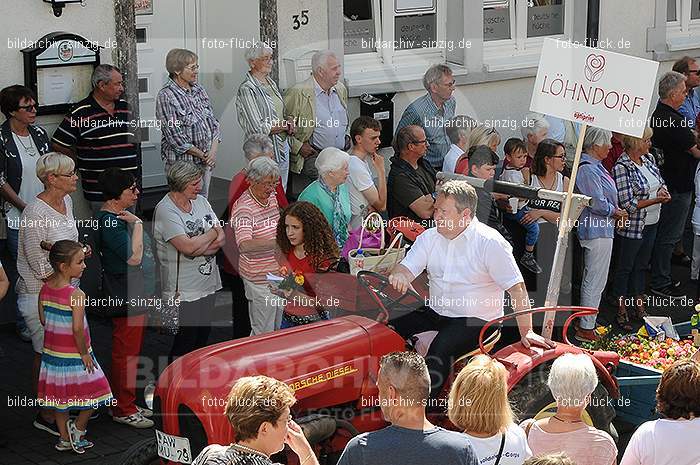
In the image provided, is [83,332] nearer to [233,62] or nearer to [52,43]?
[52,43]

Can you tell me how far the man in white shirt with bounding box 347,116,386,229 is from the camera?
32.4 feet

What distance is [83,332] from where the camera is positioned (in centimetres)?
796

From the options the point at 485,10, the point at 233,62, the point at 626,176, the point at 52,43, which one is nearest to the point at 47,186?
the point at 52,43

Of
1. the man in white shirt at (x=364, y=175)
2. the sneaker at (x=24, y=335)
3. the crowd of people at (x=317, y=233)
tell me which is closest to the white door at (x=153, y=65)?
the crowd of people at (x=317, y=233)

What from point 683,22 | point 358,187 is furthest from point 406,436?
point 683,22

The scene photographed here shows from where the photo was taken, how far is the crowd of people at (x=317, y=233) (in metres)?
5.77

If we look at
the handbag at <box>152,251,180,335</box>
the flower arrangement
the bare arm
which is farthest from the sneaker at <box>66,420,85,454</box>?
the flower arrangement

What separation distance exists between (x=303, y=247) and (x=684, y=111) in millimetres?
6001

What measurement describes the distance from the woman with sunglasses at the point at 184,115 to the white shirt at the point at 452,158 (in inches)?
78.2

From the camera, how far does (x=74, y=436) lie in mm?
7996

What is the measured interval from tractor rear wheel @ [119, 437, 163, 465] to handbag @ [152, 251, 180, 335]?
1.96 m

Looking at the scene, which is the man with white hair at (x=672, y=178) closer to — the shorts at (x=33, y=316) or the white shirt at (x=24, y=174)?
the white shirt at (x=24, y=174)

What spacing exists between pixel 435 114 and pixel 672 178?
2.36m

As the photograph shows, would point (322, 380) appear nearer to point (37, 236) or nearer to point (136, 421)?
point (136, 421)
